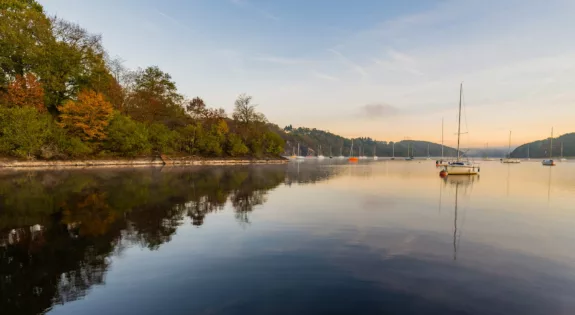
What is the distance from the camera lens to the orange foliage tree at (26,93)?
6003cm

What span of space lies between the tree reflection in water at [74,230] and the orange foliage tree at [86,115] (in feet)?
153

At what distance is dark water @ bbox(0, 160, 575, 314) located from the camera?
7824 mm

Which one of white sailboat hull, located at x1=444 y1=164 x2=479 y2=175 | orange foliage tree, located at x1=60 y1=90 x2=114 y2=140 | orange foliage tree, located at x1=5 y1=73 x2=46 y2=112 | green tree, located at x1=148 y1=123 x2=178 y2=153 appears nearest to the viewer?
white sailboat hull, located at x1=444 y1=164 x2=479 y2=175

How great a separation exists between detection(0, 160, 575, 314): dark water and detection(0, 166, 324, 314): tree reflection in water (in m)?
0.06

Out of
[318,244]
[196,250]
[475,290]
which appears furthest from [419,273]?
[196,250]

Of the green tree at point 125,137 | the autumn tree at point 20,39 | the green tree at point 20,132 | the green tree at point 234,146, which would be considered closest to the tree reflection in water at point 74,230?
the green tree at point 20,132

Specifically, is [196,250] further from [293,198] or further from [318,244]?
[293,198]

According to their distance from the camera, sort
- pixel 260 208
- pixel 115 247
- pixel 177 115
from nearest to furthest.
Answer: pixel 115 247 < pixel 260 208 < pixel 177 115

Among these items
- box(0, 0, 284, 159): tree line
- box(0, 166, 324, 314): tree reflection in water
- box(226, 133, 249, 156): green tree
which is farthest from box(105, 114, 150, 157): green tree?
box(0, 166, 324, 314): tree reflection in water

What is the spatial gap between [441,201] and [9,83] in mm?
85680

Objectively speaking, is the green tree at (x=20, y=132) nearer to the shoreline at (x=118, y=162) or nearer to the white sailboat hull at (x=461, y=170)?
the shoreline at (x=118, y=162)

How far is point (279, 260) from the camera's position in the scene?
36.5 feet

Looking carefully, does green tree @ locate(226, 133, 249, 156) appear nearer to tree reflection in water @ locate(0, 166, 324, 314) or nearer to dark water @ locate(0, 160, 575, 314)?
tree reflection in water @ locate(0, 166, 324, 314)

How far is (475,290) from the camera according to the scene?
8.73 meters
